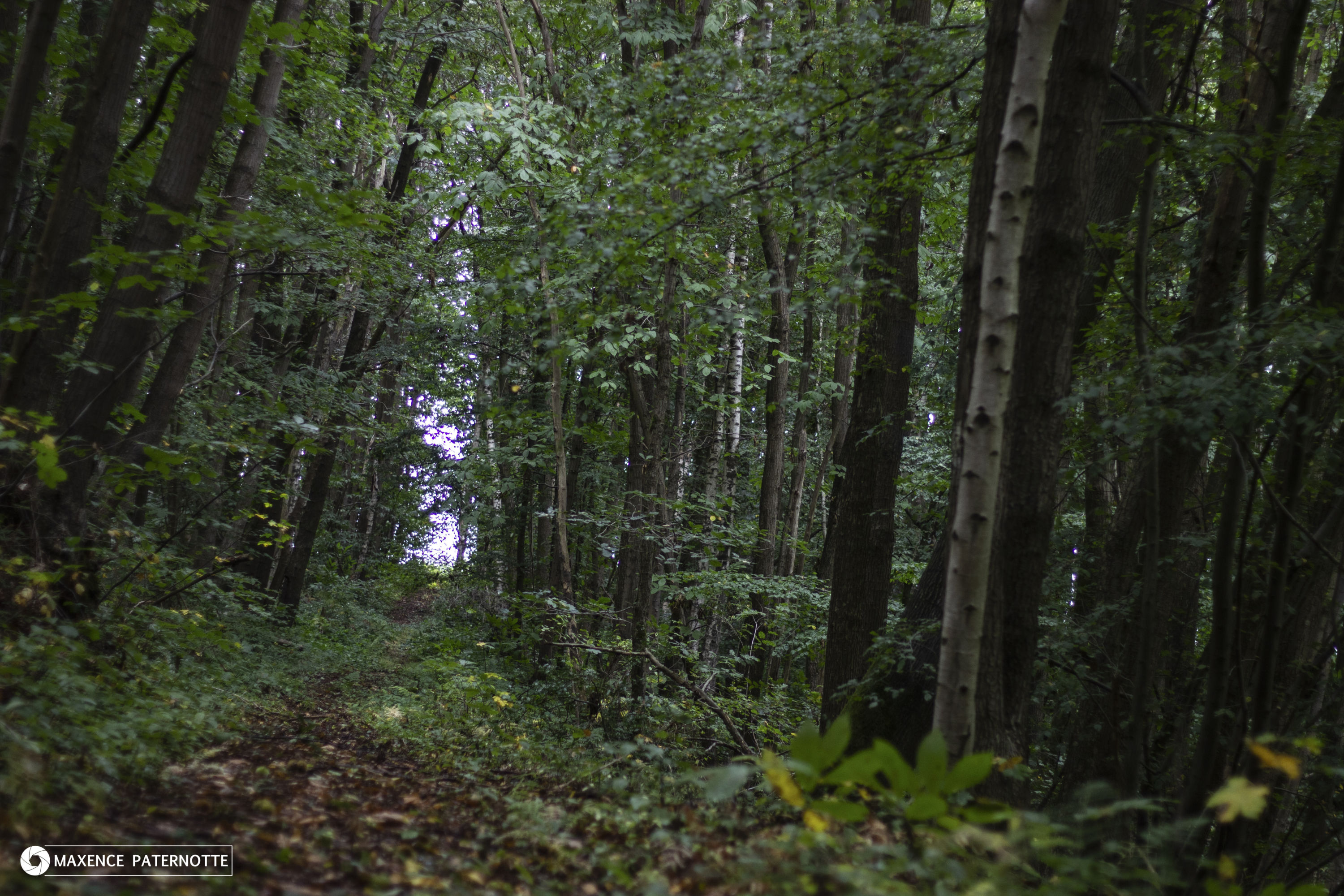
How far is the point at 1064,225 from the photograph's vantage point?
408cm

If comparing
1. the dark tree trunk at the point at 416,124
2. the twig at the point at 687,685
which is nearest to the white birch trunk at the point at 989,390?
the twig at the point at 687,685

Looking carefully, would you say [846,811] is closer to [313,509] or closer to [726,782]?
[726,782]

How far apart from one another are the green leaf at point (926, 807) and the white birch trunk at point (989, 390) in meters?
1.09

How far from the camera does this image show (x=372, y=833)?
3.27 metres

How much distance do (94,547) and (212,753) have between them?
2126 millimetres

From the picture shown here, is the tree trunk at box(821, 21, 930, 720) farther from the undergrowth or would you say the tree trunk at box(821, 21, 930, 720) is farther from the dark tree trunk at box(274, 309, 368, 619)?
the dark tree trunk at box(274, 309, 368, 619)

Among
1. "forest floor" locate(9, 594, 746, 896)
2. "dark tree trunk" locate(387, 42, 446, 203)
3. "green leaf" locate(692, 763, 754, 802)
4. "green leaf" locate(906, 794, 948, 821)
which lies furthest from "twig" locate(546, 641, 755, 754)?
"dark tree trunk" locate(387, 42, 446, 203)

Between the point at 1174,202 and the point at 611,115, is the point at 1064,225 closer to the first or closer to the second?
the point at 611,115

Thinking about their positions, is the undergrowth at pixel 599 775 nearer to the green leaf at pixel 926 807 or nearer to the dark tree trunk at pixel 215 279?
the green leaf at pixel 926 807

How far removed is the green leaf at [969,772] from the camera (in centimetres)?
235

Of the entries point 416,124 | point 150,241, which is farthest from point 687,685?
point 416,124

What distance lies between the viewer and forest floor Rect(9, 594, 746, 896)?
2.64m

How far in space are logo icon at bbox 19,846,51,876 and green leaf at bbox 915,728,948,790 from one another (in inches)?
103

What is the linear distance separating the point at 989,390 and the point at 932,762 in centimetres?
167
